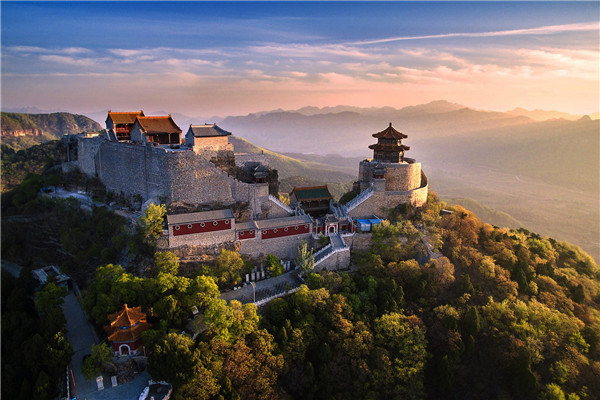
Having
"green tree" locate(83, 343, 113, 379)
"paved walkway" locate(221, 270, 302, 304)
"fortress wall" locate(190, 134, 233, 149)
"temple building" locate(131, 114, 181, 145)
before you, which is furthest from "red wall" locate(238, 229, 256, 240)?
"green tree" locate(83, 343, 113, 379)

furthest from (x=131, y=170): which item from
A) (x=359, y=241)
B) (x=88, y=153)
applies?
(x=359, y=241)

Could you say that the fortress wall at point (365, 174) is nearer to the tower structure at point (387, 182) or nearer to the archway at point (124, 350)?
the tower structure at point (387, 182)

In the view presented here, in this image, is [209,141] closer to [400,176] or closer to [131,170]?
[131,170]

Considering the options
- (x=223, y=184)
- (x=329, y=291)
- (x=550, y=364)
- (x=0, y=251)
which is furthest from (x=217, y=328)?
(x=0, y=251)

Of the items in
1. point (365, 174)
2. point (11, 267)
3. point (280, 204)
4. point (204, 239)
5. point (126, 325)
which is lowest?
point (11, 267)

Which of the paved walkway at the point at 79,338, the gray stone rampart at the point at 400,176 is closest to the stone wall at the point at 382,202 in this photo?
the gray stone rampart at the point at 400,176

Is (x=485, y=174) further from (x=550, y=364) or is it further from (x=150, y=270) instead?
(x=150, y=270)

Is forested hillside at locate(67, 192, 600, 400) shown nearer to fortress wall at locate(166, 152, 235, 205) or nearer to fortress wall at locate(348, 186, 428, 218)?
fortress wall at locate(348, 186, 428, 218)
